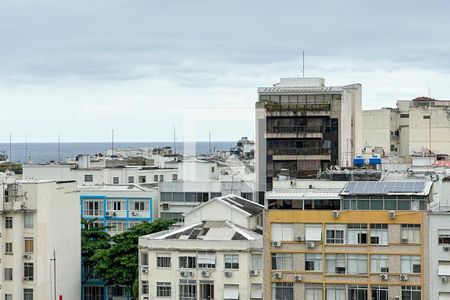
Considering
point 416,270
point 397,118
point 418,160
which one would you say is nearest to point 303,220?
point 416,270

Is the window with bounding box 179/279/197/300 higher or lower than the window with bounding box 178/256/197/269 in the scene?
lower

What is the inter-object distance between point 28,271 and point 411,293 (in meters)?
22.8

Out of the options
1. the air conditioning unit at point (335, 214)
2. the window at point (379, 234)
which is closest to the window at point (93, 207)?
the air conditioning unit at point (335, 214)

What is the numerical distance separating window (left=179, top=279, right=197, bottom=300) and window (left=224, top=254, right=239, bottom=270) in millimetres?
1949

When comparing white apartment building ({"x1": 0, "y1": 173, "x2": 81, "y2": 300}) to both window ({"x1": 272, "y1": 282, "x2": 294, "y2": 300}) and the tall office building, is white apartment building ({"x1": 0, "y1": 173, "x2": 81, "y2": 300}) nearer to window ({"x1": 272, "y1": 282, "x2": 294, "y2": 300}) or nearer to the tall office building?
window ({"x1": 272, "y1": 282, "x2": 294, "y2": 300})

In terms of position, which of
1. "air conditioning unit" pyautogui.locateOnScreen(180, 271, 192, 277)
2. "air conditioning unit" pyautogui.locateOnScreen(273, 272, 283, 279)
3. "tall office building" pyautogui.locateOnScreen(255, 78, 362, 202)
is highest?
"tall office building" pyautogui.locateOnScreen(255, 78, 362, 202)

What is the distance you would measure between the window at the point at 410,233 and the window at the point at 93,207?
30.0m

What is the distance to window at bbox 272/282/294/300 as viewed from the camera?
54.5m

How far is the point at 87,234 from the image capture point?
238 ft

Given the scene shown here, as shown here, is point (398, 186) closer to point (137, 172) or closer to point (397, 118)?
point (137, 172)

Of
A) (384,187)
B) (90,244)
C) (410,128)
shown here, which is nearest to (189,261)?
(384,187)

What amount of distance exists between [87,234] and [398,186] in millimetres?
25526

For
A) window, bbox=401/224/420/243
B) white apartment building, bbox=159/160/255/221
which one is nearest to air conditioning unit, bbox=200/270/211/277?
window, bbox=401/224/420/243

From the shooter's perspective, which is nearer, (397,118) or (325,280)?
(325,280)
